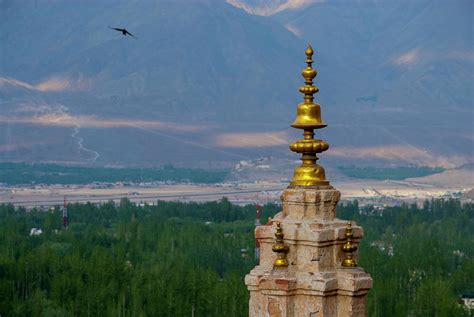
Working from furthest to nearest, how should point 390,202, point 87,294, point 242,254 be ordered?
point 390,202
point 242,254
point 87,294

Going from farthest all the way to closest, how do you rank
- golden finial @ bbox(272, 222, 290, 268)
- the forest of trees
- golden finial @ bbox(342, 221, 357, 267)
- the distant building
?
the distant building < the forest of trees < golden finial @ bbox(342, 221, 357, 267) < golden finial @ bbox(272, 222, 290, 268)

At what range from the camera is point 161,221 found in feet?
460

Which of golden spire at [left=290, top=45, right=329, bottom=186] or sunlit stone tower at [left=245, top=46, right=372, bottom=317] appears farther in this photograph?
golden spire at [left=290, top=45, right=329, bottom=186]

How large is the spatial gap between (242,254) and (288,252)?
87.5m

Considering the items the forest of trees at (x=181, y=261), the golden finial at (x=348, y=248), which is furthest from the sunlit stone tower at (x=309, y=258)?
the forest of trees at (x=181, y=261)

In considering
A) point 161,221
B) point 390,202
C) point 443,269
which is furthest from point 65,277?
point 390,202

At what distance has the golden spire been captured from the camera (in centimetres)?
2036

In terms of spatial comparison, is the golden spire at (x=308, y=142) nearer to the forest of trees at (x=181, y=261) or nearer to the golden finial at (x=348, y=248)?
the golden finial at (x=348, y=248)

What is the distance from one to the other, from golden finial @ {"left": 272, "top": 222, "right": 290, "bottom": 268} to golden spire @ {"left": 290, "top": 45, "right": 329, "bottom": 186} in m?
0.74

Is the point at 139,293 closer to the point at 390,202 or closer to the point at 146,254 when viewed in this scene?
the point at 146,254

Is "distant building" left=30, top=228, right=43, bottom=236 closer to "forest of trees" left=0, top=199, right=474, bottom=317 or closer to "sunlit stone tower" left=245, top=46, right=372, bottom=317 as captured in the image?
"forest of trees" left=0, top=199, right=474, bottom=317

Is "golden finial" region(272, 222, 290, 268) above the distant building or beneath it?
beneath

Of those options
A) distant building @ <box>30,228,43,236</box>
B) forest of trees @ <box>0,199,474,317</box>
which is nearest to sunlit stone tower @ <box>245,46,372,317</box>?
forest of trees @ <box>0,199,474,317</box>

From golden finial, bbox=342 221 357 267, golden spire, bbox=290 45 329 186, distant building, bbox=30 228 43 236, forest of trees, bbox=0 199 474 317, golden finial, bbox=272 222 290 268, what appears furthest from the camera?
distant building, bbox=30 228 43 236
